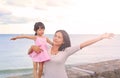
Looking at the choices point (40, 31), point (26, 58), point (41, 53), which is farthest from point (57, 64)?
point (26, 58)

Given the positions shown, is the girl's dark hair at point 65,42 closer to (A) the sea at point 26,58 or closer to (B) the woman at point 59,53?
(B) the woman at point 59,53

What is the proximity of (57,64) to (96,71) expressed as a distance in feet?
8.06

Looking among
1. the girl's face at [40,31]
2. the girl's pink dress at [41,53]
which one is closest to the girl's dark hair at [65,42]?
the girl's pink dress at [41,53]

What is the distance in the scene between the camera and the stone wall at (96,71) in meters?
5.58

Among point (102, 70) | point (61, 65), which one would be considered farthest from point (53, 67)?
point (102, 70)

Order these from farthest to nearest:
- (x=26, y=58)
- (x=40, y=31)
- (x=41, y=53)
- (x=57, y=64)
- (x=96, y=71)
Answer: (x=26, y=58)
(x=96, y=71)
(x=40, y=31)
(x=41, y=53)
(x=57, y=64)

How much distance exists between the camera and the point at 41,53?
3.56 m

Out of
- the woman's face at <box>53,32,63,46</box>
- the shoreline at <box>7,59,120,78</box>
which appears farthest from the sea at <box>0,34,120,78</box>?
the woman's face at <box>53,32,63,46</box>

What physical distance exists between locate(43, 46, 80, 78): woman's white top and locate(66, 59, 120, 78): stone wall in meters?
2.04

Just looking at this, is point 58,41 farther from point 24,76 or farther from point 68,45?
point 24,76

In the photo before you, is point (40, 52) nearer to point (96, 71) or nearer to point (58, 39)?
point (58, 39)

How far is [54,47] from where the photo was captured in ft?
11.5

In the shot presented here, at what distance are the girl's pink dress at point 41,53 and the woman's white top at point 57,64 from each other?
0.06m

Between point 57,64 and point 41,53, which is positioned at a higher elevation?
point 41,53
